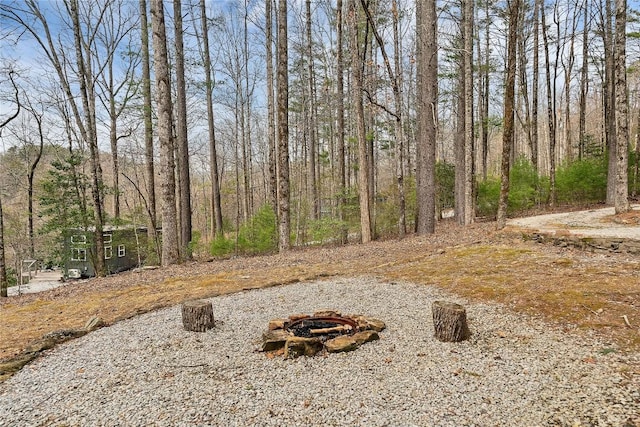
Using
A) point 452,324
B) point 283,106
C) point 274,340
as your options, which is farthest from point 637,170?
point 274,340

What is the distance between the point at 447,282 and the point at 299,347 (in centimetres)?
290

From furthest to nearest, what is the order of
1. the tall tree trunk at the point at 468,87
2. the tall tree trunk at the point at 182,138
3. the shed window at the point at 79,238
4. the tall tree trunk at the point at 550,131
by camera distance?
the tall tree trunk at the point at 550,131 → the tall tree trunk at the point at 182,138 → the shed window at the point at 79,238 → the tall tree trunk at the point at 468,87

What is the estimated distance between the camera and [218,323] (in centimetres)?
398

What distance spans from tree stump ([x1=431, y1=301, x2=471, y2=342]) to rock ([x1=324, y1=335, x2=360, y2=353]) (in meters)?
0.81

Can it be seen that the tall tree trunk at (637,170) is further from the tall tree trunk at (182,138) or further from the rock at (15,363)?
the rock at (15,363)

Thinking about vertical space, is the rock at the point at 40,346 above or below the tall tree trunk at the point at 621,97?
below

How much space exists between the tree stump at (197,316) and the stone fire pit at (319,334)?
74cm

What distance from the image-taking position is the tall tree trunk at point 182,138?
11.0 meters

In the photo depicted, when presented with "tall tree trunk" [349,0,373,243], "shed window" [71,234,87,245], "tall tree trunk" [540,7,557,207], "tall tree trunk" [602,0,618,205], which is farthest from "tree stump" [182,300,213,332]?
"tall tree trunk" [540,7,557,207]

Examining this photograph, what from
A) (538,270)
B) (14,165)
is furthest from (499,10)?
(14,165)

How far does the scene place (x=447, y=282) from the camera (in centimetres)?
503

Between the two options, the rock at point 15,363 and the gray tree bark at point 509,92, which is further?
the gray tree bark at point 509,92

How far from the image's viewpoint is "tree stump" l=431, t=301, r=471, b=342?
3.05 meters

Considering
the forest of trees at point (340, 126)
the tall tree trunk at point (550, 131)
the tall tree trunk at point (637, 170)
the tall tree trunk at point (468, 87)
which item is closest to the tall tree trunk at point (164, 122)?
the forest of trees at point (340, 126)
